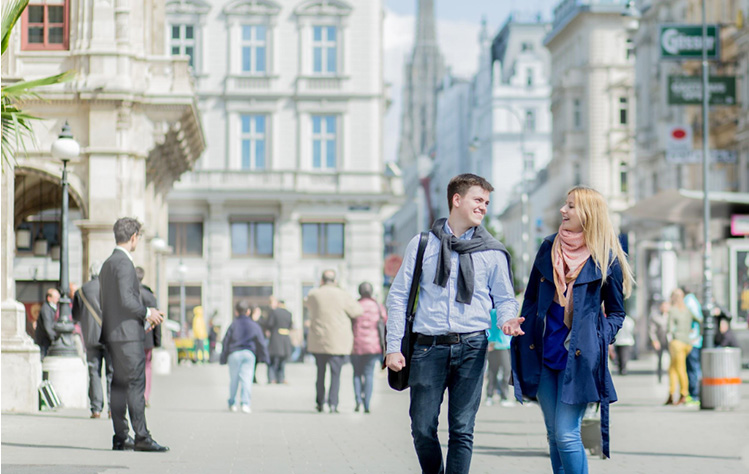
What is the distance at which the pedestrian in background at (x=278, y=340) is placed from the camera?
28656mm

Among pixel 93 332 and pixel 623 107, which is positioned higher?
pixel 623 107

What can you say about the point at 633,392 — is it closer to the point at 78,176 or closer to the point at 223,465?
the point at 78,176

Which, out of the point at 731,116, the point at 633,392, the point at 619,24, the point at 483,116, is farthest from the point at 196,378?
the point at 483,116

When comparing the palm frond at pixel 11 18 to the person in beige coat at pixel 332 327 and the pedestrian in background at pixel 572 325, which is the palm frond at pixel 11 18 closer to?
the pedestrian in background at pixel 572 325

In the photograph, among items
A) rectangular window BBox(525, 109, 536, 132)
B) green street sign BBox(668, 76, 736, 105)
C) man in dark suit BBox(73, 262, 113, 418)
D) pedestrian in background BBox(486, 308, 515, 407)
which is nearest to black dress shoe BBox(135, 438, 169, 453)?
man in dark suit BBox(73, 262, 113, 418)

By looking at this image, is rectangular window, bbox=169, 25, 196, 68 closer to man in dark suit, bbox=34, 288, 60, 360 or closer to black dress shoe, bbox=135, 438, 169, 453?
man in dark suit, bbox=34, 288, 60, 360

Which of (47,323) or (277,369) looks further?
(277,369)

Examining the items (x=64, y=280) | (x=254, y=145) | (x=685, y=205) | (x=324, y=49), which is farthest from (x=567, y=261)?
(x=324, y=49)

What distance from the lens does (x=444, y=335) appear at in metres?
7.70

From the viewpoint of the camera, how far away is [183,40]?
55.2 meters

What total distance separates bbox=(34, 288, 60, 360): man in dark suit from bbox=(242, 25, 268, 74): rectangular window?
1331 inches

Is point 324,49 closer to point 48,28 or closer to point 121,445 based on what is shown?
point 48,28

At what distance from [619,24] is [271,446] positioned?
70226mm

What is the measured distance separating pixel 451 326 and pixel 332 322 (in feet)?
37.3
